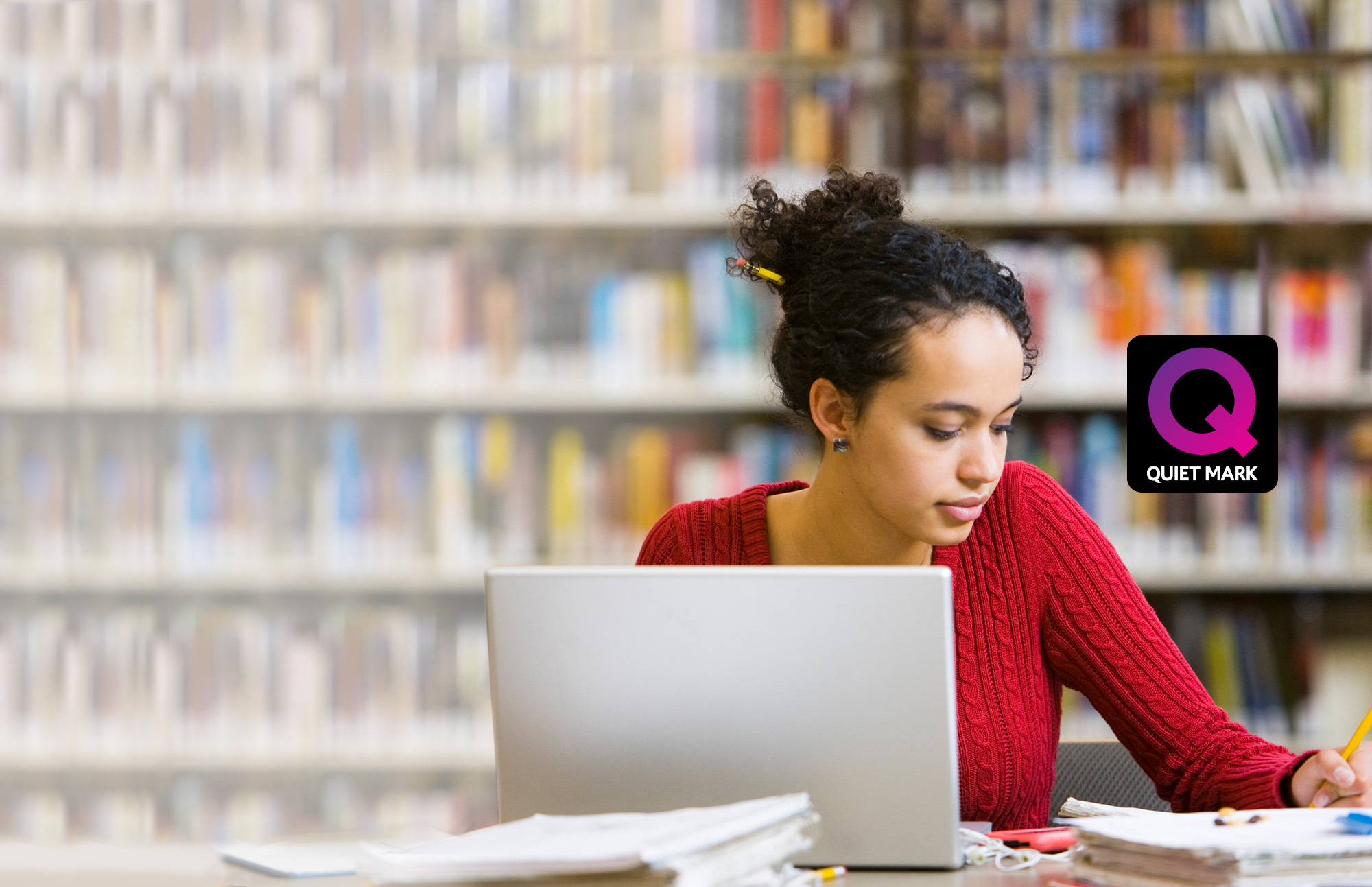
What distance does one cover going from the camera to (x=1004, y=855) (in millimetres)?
933

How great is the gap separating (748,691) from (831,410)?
553mm

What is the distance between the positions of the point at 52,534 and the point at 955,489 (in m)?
1.93

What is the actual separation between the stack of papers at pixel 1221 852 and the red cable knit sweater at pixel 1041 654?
0.30 meters

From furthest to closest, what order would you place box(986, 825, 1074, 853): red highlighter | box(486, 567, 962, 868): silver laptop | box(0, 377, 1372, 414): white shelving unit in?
box(0, 377, 1372, 414): white shelving unit
box(986, 825, 1074, 853): red highlighter
box(486, 567, 962, 868): silver laptop

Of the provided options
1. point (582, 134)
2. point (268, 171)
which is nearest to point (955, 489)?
point (582, 134)

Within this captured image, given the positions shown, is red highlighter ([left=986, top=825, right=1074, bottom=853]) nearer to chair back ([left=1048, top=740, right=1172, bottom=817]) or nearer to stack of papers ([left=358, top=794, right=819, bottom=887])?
stack of papers ([left=358, top=794, right=819, bottom=887])

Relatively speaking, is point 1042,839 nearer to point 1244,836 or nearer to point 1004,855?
point 1004,855

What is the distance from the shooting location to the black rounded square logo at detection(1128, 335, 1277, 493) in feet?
5.87

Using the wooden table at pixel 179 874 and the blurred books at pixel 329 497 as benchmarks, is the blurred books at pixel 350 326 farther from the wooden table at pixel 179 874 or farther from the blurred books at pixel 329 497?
the wooden table at pixel 179 874

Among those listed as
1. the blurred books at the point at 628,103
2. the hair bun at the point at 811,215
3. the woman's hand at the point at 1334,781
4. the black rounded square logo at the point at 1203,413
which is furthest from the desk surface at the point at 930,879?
the blurred books at the point at 628,103

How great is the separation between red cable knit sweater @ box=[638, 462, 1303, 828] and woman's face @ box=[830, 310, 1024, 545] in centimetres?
12

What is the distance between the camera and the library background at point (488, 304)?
2418 millimetres

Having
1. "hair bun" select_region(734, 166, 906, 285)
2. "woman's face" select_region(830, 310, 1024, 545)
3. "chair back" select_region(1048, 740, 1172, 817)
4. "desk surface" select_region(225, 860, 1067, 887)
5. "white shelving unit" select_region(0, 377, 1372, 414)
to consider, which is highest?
"hair bun" select_region(734, 166, 906, 285)

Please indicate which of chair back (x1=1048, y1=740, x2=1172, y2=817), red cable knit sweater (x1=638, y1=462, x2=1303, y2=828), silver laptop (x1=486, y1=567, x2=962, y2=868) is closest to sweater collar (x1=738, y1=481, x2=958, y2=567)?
red cable knit sweater (x1=638, y1=462, x2=1303, y2=828)
